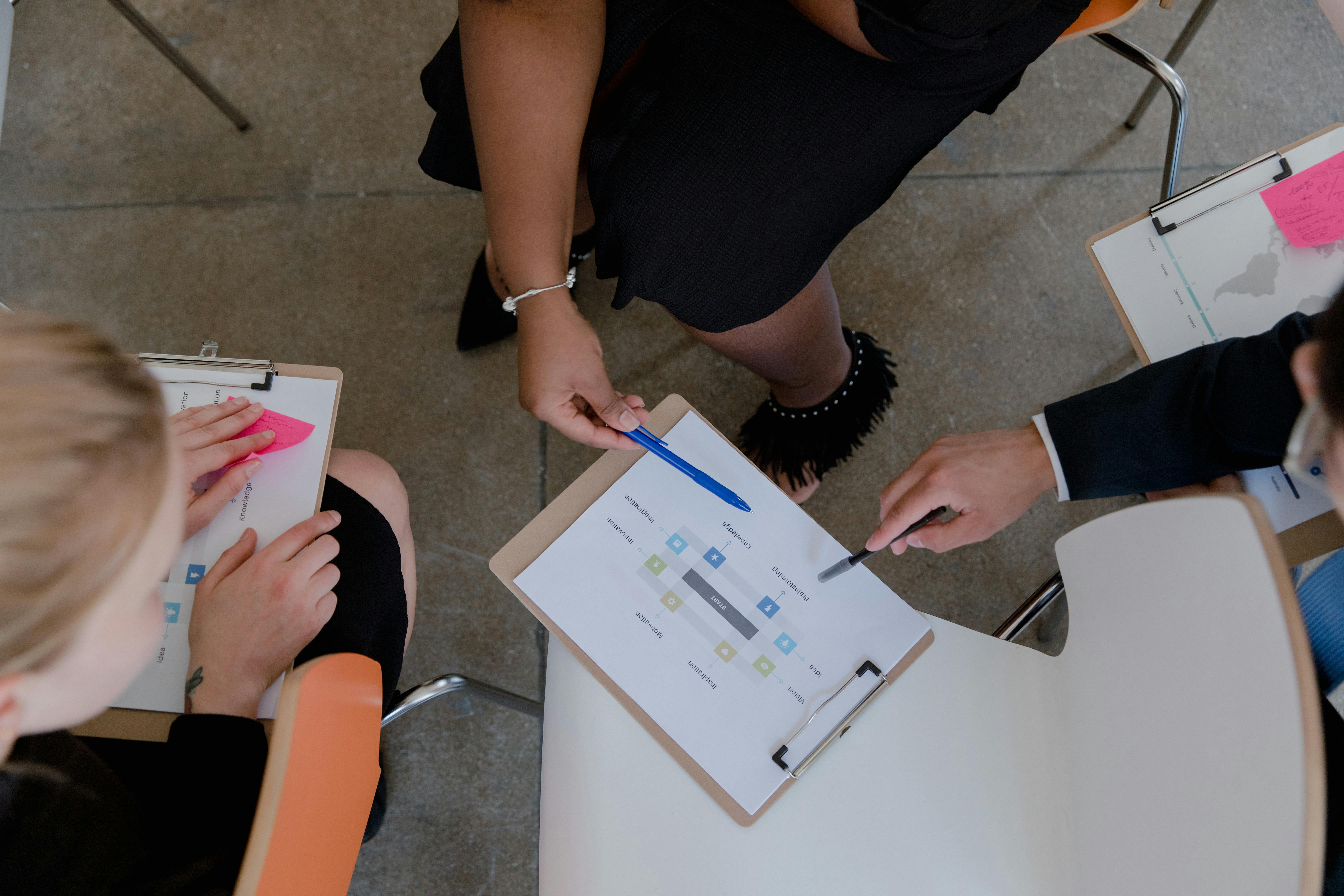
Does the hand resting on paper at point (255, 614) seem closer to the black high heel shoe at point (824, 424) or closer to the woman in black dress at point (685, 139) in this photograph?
the woman in black dress at point (685, 139)

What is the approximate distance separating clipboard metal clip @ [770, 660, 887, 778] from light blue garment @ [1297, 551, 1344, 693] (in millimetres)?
370

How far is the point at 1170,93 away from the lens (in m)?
1.05

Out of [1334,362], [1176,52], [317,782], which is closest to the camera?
[1334,362]

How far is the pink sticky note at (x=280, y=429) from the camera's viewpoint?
2.72 ft

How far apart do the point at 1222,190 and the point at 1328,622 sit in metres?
0.46

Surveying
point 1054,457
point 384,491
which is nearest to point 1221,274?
point 1054,457

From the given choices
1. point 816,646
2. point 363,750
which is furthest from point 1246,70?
point 363,750

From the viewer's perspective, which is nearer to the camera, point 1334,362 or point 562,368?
point 1334,362

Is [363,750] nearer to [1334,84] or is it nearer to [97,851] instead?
[97,851]

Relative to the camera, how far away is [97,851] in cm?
64

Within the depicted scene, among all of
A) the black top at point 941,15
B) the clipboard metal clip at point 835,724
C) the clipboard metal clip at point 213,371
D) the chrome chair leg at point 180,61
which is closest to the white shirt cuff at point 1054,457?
the clipboard metal clip at point 835,724

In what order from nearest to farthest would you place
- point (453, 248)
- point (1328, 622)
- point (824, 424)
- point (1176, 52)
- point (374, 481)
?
point (1328, 622), point (374, 481), point (824, 424), point (1176, 52), point (453, 248)

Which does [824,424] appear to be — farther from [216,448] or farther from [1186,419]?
[216,448]

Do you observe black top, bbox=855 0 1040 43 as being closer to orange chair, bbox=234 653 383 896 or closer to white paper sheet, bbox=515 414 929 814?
white paper sheet, bbox=515 414 929 814
